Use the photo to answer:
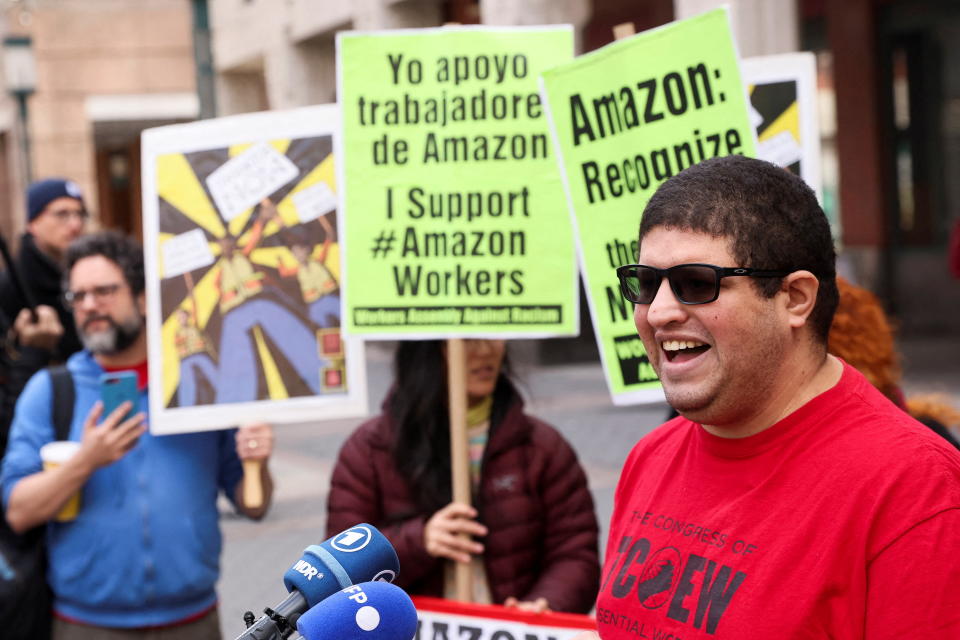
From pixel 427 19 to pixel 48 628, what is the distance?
13.6m

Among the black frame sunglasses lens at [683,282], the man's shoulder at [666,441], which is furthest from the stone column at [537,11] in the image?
the black frame sunglasses lens at [683,282]

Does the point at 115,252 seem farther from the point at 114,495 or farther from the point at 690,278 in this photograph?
the point at 690,278

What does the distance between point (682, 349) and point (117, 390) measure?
88.6 inches

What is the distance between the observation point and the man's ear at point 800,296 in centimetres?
209

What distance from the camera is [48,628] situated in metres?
4.08

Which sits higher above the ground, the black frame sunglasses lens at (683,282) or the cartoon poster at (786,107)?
the cartoon poster at (786,107)

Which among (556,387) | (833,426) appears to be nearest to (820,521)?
(833,426)

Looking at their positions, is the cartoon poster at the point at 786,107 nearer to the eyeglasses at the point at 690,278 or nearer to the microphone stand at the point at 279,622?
the eyeglasses at the point at 690,278

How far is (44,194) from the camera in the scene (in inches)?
245

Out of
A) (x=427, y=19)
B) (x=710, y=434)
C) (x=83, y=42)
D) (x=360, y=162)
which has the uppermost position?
(x=83, y=42)

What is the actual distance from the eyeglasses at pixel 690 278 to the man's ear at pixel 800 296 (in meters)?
0.03

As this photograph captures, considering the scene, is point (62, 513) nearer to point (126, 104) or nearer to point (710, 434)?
point (710, 434)

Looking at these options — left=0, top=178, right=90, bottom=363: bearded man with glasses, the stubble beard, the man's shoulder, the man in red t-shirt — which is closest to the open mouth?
the man in red t-shirt

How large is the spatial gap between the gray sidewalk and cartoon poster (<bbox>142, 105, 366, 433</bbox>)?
698mm
